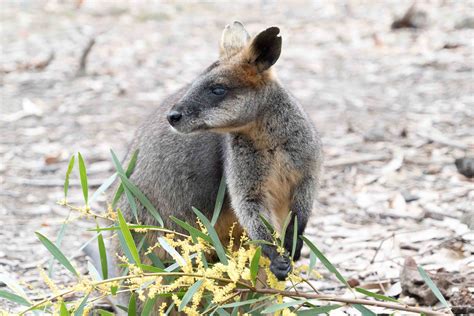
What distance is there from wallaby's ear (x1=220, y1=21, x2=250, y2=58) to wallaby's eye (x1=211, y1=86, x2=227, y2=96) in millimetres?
245

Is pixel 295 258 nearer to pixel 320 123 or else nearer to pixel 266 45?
pixel 266 45

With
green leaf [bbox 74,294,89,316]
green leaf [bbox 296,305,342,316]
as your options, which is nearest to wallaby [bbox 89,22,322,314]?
green leaf [bbox 296,305,342,316]

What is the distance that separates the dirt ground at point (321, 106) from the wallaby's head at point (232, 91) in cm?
39

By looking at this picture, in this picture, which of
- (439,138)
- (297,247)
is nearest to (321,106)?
(439,138)

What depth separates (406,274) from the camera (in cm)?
379

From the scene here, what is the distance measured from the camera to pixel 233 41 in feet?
12.5

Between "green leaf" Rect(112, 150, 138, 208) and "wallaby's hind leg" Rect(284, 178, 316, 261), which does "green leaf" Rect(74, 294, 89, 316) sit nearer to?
"green leaf" Rect(112, 150, 138, 208)

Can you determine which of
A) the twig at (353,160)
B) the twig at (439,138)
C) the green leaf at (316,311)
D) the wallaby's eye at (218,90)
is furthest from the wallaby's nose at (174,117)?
the twig at (439,138)

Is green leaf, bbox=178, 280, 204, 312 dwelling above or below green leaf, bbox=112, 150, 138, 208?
below

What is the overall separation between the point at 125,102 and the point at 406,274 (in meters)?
4.68

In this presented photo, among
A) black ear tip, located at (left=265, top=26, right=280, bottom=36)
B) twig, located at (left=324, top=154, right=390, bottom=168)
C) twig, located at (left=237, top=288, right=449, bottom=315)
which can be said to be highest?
black ear tip, located at (left=265, top=26, right=280, bottom=36)

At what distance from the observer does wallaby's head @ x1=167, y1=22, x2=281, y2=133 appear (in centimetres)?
345

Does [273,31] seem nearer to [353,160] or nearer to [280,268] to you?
[280,268]

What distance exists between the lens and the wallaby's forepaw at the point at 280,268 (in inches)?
127
